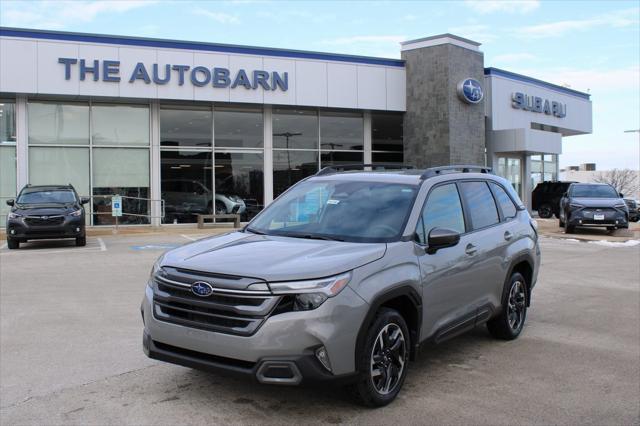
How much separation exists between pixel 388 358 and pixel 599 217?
17315mm

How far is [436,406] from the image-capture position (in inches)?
174

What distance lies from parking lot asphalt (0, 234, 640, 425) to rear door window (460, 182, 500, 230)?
1250 mm

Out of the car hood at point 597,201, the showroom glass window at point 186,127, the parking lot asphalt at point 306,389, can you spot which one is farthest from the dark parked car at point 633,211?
the parking lot asphalt at point 306,389

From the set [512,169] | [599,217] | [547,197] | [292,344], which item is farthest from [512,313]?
[547,197]

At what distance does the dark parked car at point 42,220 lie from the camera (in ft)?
48.9

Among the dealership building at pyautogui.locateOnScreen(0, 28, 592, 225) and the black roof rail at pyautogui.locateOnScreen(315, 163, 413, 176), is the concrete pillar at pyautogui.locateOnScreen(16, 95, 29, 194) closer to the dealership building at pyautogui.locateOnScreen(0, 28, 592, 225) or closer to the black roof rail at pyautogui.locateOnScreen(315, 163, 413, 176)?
the dealership building at pyautogui.locateOnScreen(0, 28, 592, 225)

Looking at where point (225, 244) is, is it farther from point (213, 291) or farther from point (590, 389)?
point (590, 389)

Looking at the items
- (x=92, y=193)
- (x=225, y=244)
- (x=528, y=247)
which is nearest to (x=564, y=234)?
(x=528, y=247)

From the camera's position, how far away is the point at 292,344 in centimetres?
380

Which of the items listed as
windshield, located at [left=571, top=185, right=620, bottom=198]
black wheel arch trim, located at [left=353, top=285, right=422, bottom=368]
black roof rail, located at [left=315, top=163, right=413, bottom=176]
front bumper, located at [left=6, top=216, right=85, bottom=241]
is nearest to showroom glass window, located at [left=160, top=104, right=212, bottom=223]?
front bumper, located at [left=6, top=216, right=85, bottom=241]

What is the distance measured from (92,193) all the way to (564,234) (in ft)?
53.3

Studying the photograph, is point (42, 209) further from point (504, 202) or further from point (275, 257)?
point (275, 257)

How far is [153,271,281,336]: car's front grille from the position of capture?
385cm

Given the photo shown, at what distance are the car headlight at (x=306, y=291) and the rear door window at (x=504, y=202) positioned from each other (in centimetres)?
313
